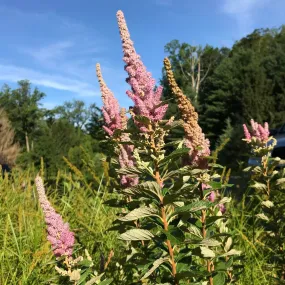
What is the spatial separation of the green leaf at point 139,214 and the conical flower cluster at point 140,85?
0.34 meters

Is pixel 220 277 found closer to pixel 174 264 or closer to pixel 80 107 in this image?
pixel 174 264

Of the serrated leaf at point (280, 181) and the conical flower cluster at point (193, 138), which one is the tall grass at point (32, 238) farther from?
the serrated leaf at point (280, 181)

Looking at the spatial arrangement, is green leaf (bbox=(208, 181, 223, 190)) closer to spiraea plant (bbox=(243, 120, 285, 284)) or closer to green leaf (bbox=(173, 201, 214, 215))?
green leaf (bbox=(173, 201, 214, 215))

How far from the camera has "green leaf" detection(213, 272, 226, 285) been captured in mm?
1752

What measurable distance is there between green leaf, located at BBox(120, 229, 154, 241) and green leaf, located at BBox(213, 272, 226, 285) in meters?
0.46

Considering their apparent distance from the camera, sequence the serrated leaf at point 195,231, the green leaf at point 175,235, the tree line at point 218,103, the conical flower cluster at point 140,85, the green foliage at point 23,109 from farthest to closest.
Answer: the green foliage at point 23,109, the tree line at point 218,103, the serrated leaf at point 195,231, the conical flower cluster at point 140,85, the green leaf at point 175,235

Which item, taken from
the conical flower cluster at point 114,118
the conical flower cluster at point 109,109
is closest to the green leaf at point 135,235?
the conical flower cluster at point 114,118

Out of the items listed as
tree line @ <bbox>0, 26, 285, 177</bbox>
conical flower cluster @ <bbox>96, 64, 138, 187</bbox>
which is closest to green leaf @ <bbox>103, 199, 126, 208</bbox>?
conical flower cluster @ <bbox>96, 64, 138, 187</bbox>

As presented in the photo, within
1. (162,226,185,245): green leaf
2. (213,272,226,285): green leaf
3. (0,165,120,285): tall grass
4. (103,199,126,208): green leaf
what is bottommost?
(0,165,120,285): tall grass

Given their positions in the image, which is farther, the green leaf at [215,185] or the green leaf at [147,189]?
the green leaf at [215,185]

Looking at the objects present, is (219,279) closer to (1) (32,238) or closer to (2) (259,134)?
(2) (259,134)

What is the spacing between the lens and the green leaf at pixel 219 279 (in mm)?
1752

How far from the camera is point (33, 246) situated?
324 centimetres

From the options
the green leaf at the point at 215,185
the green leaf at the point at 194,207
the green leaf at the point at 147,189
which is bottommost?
the green leaf at the point at 194,207
